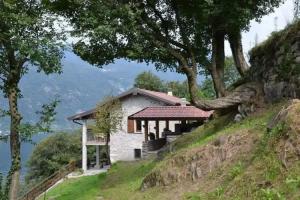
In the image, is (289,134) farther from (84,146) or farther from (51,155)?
(51,155)

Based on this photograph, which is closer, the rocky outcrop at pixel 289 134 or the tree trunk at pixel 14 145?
the rocky outcrop at pixel 289 134

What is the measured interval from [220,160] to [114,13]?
5.88 meters

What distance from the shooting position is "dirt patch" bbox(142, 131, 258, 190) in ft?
33.2

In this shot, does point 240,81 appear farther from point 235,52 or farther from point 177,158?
point 177,158

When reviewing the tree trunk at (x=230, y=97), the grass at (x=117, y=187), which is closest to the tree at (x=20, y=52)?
the grass at (x=117, y=187)

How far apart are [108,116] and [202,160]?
30723mm

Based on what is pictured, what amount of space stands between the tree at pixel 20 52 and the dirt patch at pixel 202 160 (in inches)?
171

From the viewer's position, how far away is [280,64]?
1316 centimetres

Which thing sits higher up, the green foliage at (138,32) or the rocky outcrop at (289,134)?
the green foliage at (138,32)

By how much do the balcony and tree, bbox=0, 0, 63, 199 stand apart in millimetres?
28746

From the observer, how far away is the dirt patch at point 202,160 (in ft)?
33.2

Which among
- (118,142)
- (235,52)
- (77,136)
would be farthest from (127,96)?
(235,52)

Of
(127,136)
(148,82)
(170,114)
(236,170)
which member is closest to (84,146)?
(127,136)

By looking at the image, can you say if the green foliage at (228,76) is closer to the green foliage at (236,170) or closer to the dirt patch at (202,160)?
A: the dirt patch at (202,160)
